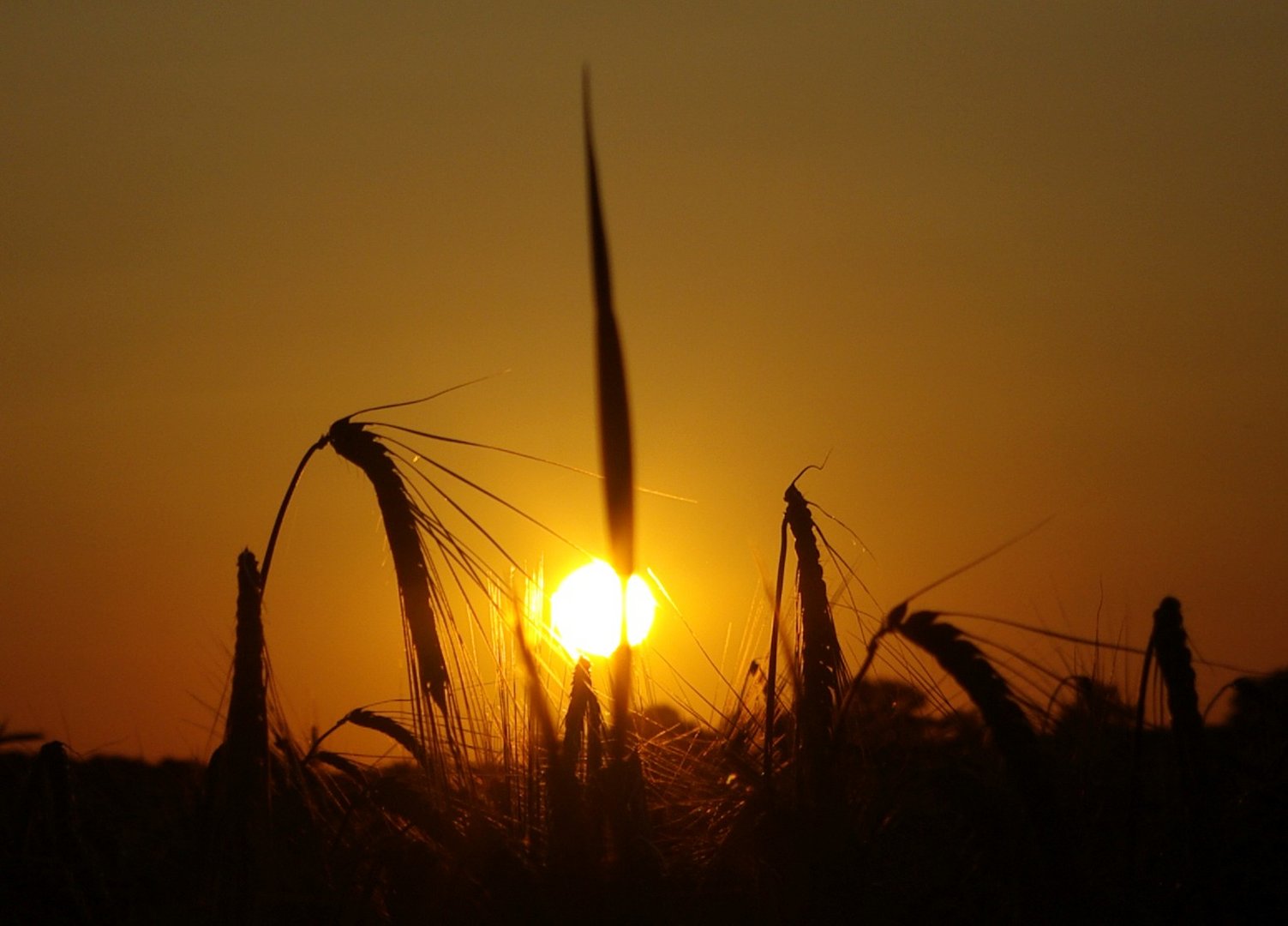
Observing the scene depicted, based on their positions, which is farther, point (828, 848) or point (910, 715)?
point (910, 715)

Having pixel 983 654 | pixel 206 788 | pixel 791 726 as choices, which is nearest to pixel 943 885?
pixel 791 726

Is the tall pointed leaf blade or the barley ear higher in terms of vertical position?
the tall pointed leaf blade

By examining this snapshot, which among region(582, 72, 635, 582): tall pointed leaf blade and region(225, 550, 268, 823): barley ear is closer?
region(582, 72, 635, 582): tall pointed leaf blade

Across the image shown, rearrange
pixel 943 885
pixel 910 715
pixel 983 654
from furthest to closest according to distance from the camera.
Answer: pixel 910 715 → pixel 943 885 → pixel 983 654

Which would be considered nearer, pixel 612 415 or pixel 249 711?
pixel 612 415

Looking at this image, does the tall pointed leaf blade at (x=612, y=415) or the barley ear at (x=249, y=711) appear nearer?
the tall pointed leaf blade at (x=612, y=415)

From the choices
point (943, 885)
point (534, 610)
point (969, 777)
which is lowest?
point (943, 885)

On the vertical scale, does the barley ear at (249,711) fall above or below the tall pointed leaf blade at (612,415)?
below

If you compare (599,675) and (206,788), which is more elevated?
(599,675)

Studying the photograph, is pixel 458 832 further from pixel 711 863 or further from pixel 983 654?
pixel 983 654

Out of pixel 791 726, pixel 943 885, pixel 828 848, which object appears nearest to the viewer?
pixel 828 848

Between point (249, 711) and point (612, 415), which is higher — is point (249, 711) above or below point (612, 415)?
below

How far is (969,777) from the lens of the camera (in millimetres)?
3285

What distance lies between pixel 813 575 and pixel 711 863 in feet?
3.08
